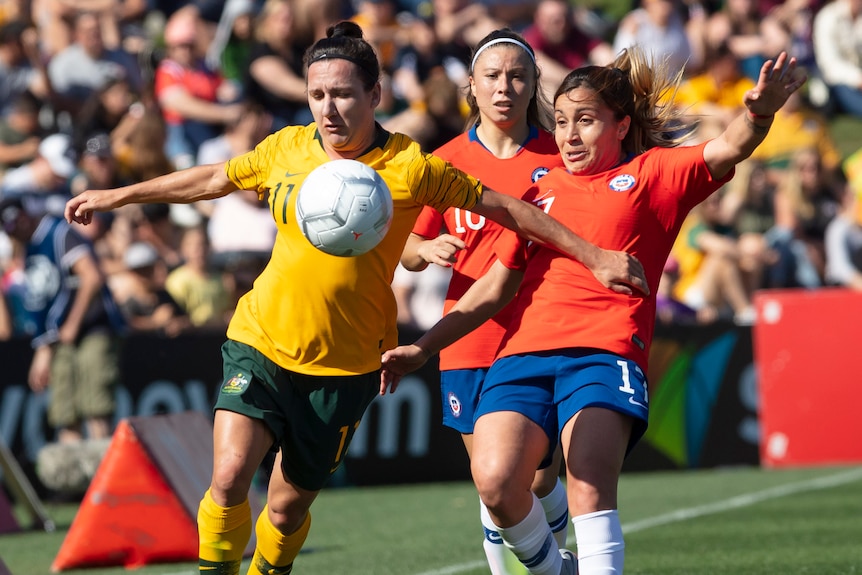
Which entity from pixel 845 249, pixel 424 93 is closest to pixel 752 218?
pixel 845 249

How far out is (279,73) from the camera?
14.8 metres

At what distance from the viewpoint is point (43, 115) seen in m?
15.4

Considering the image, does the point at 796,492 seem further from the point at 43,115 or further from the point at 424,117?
the point at 43,115

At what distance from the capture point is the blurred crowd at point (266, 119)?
13.2 meters

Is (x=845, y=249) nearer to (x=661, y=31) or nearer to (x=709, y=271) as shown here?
(x=709, y=271)

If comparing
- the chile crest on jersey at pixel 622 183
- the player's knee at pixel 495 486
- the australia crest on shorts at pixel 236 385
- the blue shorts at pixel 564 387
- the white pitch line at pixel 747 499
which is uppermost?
the chile crest on jersey at pixel 622 183

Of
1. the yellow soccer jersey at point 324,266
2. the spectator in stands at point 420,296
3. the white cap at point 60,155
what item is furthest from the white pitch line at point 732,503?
the white cap at point 60,155

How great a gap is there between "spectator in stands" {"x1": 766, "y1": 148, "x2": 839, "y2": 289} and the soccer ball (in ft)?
35.9

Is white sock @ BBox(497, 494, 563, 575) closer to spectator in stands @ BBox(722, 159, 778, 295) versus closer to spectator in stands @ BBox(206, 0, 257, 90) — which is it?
spectator in stands @ BBox(722, 159, 778, 295)

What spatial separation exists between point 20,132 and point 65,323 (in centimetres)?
416

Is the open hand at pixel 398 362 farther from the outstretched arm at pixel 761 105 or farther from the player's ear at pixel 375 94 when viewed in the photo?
the outstretched arm at pixel 761 105

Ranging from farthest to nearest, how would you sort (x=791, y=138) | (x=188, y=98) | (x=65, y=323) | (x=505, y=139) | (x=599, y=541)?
(x=791, y=138) < (x=188, y=98) < (x=65, y=323) < (x=505, y=139) < (x=599, y=541)

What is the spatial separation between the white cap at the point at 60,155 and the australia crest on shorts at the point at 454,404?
8090 millimetres

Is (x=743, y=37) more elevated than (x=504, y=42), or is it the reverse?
(x=743, y=37)
